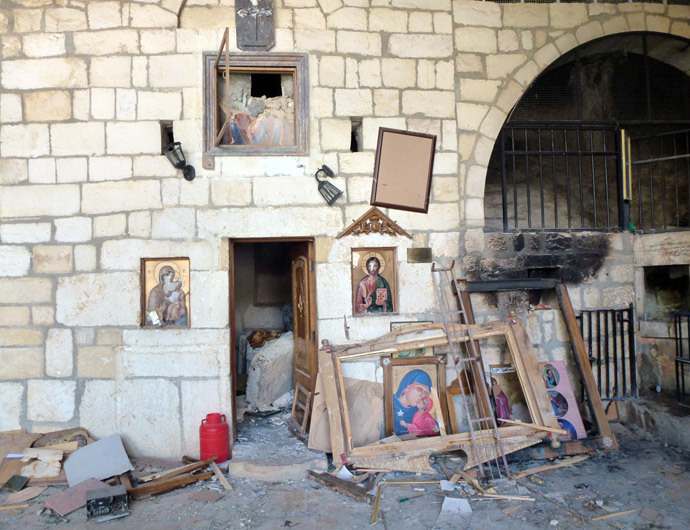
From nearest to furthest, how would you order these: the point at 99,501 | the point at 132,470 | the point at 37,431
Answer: the point at 99,501, the point at 132,470, the point at 37,431

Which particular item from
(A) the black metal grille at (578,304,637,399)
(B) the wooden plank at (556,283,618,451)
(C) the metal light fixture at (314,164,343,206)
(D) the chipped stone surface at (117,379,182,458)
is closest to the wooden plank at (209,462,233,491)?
(D) the chipped stone surface at (117,379,182,458)

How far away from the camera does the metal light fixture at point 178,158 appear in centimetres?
448

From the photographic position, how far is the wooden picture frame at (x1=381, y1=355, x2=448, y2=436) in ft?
15.0

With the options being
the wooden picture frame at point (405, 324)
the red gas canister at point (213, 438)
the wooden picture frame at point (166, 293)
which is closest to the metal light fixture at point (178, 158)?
the wooden picture frame at point (166, 293)

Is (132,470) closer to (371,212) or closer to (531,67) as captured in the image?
(371,212)

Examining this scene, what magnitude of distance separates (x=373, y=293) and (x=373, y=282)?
4.2 inches

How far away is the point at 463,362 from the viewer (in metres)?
4.64

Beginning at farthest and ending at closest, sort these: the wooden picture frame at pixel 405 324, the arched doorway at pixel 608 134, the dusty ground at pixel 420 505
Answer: the arched doorway at pixel 608 134, the wooden picture frame at pixel 405 324, the dusty ground at pixel 420 505

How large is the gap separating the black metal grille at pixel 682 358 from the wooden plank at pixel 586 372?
0.87 meters

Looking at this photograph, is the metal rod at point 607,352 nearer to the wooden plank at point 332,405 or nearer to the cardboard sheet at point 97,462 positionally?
the wooden plank at point 332,405

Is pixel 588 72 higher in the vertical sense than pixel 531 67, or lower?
higher

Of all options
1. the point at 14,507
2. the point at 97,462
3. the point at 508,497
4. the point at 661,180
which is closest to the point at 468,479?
the point at 508,497

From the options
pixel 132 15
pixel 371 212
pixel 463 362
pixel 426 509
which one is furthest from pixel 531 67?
pixel 426 509

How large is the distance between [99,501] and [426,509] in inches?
93.6
